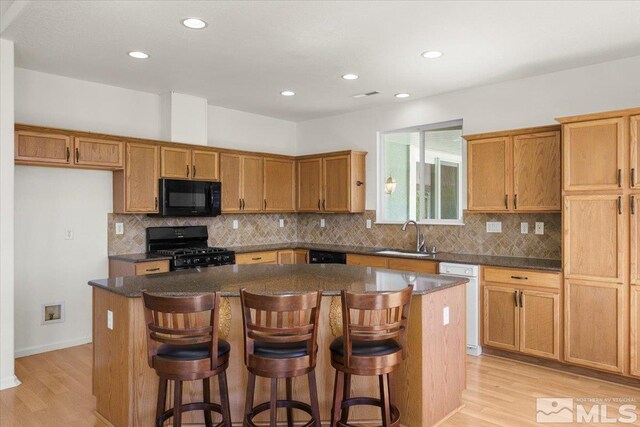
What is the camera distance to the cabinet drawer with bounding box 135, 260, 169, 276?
4344 millimetres

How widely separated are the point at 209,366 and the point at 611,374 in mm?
3261

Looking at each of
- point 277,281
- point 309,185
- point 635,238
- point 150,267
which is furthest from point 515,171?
point 150,267

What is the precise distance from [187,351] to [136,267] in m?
2.32

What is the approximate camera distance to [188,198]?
5.05m

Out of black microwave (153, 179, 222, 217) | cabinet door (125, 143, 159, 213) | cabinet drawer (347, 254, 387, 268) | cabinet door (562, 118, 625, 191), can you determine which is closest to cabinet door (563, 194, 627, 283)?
cabinet door (562, 118, 625, 191)

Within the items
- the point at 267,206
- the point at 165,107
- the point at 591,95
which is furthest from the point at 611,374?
the point at 165,107

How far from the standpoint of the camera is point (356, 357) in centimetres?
229

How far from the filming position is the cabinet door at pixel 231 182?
548 cm

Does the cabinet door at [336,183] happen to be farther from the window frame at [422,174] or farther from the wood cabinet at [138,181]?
the wood cabinet at [138,181]

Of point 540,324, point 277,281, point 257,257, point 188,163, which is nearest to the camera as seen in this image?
point 277,281

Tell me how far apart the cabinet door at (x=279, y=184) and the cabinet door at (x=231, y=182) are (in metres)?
0.45

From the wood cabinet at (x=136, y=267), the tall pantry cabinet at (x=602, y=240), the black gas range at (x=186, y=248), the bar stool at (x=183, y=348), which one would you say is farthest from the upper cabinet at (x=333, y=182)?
the bar stool at (x=183, y=348)

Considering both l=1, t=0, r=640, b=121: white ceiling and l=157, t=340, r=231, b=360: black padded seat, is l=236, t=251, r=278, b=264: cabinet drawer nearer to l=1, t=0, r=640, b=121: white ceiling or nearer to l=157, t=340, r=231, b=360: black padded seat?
l=1, t=0, r=640, b=121: white ceiling

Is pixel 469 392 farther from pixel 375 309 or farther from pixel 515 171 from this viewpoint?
pixel 515 171
